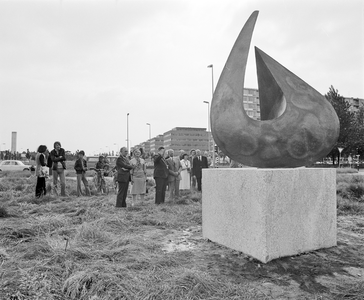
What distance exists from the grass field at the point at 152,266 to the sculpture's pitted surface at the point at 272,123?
1395 millimetres

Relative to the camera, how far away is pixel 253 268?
3773 mm

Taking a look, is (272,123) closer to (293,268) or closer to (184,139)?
(293,268)

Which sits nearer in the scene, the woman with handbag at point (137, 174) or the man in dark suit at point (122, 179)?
the man in dark suit at point (122, 179)

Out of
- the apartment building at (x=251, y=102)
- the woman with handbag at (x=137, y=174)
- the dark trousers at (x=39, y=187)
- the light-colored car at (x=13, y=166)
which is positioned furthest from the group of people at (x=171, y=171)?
the apartment building at (x=251, y=102)

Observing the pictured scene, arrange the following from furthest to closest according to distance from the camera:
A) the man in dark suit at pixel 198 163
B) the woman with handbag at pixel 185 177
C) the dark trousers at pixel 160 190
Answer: the woman with handbag at pixel 185 177, the man in dark suit at pixel 198 163, the dark trousers at pixel 160 190

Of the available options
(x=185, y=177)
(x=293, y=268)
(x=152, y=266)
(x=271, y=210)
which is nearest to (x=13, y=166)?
(x=185, y=177)

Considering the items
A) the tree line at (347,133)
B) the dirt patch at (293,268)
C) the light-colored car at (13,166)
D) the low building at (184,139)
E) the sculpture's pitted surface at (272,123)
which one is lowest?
the dirt patch at (293,268)

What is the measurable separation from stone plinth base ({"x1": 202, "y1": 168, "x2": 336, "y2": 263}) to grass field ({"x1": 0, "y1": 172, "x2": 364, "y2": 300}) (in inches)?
6.7

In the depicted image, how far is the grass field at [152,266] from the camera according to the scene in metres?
3.00

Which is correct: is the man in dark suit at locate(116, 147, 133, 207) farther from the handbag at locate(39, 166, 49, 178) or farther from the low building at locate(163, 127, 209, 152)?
the low building at locate(163, 127, 209, 152)

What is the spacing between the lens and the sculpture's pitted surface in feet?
14.7

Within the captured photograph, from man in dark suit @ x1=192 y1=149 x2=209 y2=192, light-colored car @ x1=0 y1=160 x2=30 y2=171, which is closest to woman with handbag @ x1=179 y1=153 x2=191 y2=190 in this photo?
man in dark suit @ x1=192 y1=149 x2=209 y2=192

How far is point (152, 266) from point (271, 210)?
157 centimetres

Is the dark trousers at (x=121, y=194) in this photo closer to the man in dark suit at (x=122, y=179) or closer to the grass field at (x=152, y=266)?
the man in dark suit at (x=122, y=179)
